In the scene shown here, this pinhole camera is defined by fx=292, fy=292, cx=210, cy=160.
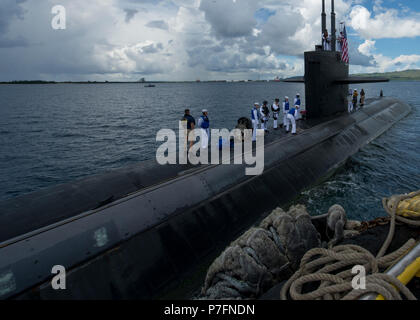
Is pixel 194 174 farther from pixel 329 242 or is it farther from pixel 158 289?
pixel 329 242

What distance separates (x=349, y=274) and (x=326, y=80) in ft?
50.1

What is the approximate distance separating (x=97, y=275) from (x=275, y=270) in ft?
10.3

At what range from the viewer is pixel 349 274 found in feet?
11.2

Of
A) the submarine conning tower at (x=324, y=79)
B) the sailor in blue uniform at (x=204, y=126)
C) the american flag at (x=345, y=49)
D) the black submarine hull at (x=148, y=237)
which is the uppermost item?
the american flag at (x=345, y=49)

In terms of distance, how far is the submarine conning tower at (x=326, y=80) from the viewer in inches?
632

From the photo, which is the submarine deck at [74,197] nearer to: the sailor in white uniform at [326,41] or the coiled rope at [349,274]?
the coiled rope at [349,274]

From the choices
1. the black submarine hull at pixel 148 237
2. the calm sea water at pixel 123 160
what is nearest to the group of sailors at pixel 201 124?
the black submarine hull at pixel 148 237

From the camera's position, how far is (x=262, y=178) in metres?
9.77

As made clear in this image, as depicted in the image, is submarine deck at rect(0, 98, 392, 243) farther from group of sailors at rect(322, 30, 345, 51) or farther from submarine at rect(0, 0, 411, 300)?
group of sailors at rect(322, 30, 345, 51)

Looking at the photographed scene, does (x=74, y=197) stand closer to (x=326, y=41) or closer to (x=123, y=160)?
(x=123, y=160)

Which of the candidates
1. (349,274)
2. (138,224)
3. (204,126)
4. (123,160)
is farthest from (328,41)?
(349,274)

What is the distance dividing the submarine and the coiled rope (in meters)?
3.07

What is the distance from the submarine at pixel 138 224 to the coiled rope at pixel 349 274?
10.1 ft
